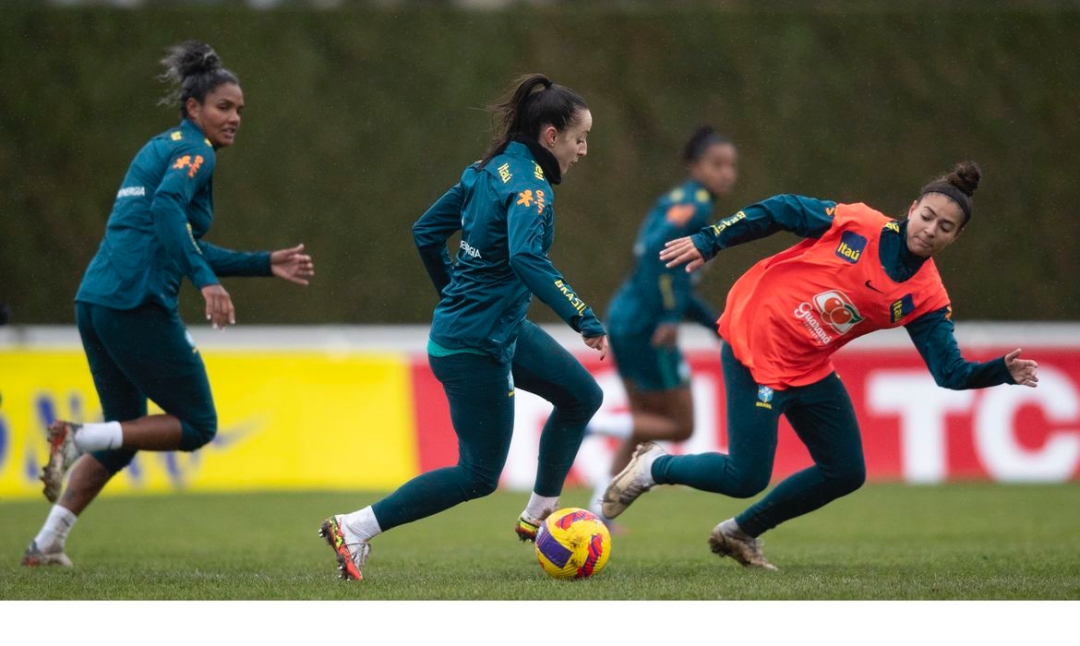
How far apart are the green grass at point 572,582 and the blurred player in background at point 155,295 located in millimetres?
635

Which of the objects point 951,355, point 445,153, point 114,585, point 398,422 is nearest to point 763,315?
point 951,355

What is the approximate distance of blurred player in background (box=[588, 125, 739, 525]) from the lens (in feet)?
31.2

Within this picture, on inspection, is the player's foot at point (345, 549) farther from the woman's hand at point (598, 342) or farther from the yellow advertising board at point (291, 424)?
the yellow advertising board at point (291, 424)

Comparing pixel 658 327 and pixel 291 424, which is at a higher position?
pixel 658 327

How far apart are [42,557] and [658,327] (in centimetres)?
426

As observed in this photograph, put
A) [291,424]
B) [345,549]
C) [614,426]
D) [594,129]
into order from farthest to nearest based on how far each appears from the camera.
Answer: [594,129]
[291,424]
[614,426]
[345,549]

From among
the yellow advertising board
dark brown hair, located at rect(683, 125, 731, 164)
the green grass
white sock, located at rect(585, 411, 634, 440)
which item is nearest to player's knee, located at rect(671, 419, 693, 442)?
white sock, located at rect(585, 411, 634, 440)

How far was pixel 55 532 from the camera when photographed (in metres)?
7.27

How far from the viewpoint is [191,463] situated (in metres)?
12.5

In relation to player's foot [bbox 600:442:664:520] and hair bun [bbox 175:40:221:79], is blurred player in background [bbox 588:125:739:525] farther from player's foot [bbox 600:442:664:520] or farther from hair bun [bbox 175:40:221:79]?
hair bun [bbox 175:40:221:79]

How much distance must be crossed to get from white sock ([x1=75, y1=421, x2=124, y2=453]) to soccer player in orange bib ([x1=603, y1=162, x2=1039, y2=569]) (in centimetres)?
257

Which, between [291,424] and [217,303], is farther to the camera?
[291,424]

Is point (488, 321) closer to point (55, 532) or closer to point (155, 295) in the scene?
point (155, 295)

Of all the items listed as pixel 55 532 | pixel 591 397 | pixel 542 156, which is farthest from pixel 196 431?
pixel 542 156
